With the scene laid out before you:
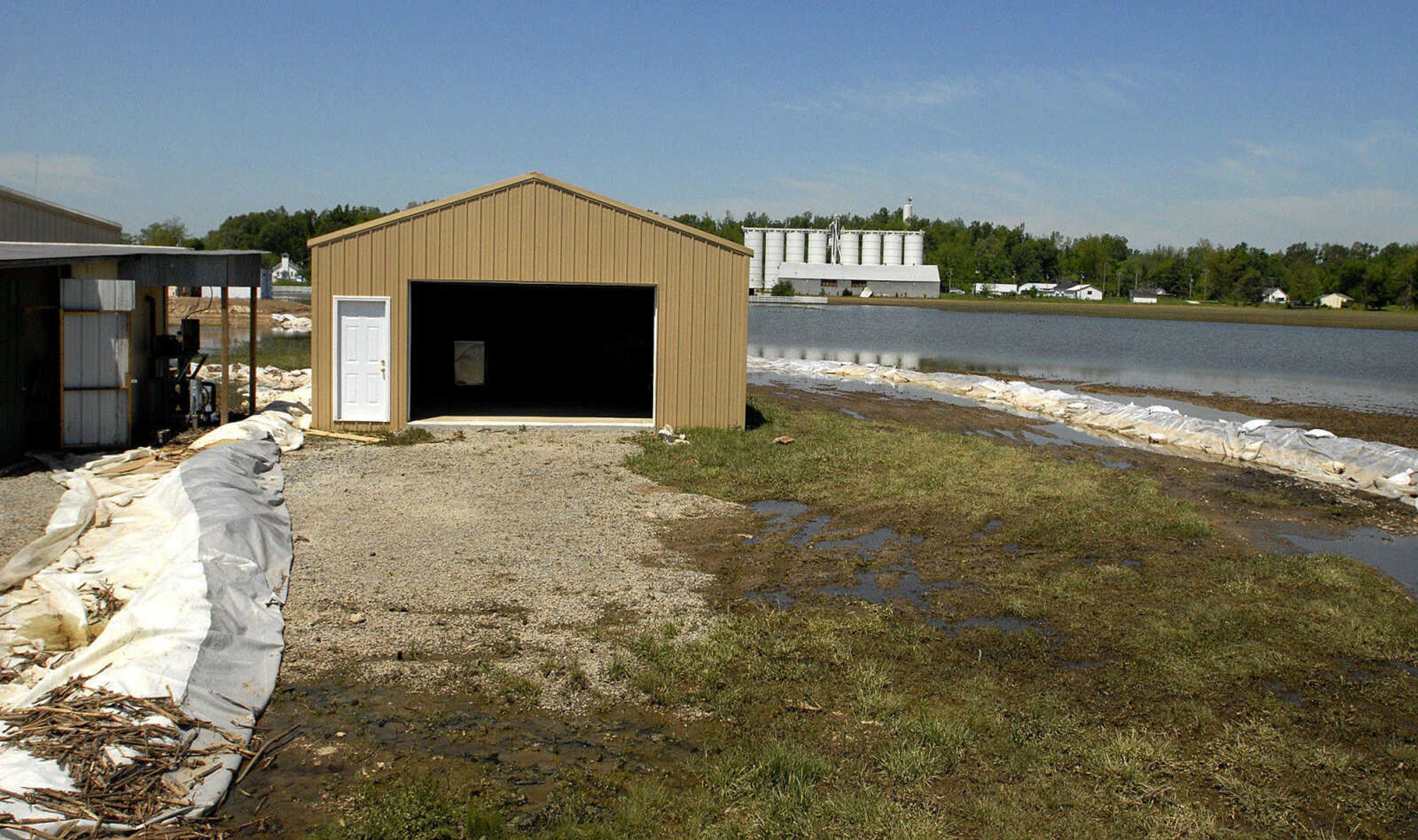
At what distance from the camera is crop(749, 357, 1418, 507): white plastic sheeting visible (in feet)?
54.4

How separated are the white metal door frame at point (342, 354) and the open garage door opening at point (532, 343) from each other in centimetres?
533

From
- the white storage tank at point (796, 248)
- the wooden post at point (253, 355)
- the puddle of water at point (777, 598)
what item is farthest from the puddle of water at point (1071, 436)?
the white storage tank at point (796, 248)

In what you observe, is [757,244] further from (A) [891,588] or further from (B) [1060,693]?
(B) [1060,693]

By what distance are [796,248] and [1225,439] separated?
103 metres

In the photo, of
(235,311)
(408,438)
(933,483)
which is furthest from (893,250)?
(933,483)

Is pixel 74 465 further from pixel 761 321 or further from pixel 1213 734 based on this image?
pixel 761 321

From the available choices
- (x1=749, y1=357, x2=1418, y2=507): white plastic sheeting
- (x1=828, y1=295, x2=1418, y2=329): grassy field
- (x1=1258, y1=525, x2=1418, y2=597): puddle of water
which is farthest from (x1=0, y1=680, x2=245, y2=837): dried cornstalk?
(x1=828, y1=295, x2=1418, y2=329): grassy field

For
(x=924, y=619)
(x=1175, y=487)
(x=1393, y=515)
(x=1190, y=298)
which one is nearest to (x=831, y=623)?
(x=924, y=619)

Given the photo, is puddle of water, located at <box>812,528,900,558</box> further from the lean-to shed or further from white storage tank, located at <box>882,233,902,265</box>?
white storage tank, located at <box>882,233,902,265</box>

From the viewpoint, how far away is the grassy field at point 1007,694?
5.41 meters

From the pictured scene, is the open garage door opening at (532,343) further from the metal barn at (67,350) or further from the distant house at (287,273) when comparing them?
the distant house at (287,273)

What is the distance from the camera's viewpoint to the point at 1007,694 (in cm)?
707

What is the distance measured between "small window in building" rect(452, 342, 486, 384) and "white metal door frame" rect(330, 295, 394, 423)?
6.11m

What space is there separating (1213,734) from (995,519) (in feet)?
19.9
